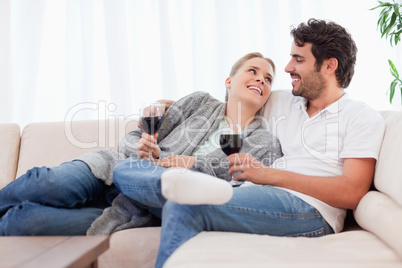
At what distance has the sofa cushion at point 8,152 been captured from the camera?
7.52ft

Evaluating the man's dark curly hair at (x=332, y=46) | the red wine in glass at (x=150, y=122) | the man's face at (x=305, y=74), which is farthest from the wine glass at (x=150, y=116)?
the man's dark curly hair at (x=332, y=46)

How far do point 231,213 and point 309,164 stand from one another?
488 millimetres

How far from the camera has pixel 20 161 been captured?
2307 mm

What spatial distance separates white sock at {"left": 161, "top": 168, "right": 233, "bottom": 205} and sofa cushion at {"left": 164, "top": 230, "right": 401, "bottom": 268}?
0.45 feet

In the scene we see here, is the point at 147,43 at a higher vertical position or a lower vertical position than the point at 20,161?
higher

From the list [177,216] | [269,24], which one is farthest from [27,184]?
[269,24]

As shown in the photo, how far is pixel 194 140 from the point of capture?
79.6 inches

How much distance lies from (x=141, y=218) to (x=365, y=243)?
877mm

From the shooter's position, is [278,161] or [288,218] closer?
[288,218]

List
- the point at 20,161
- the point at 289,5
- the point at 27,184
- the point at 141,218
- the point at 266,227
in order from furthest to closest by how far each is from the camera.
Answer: the point at 289,5
the point at 20,161
the point at 141,218
the point at 27,184
the point at 266,227

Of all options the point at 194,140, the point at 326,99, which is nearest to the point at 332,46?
the point at 326,99

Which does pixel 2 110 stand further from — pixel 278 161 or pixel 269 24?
pixel 278 161

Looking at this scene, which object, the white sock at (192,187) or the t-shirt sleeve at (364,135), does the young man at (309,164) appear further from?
the white sock at (192,187)

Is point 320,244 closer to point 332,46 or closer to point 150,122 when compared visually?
point 150,122
